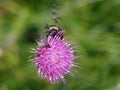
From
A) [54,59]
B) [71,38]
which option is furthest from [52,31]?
[71,38]

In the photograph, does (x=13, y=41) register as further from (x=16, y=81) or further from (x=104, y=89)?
(x=104, y=89)

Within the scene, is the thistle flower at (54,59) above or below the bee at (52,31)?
below

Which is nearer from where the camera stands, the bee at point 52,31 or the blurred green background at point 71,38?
the bee at point 52,31

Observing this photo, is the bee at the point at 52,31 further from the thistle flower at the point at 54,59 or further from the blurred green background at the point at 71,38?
the blurred green background at the point at 71,38

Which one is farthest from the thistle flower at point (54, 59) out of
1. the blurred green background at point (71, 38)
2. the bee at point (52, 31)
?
the blurred green background at point (71, 38)

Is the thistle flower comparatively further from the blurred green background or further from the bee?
the blurred green background

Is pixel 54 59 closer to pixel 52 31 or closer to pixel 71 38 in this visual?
pixel 52 31

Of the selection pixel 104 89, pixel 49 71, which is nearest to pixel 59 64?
pixel 49 71

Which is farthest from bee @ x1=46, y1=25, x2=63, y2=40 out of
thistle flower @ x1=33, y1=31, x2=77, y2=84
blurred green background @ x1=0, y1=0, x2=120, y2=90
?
blurred green background @ x1=0, y1=0, x2=120, y2=90
